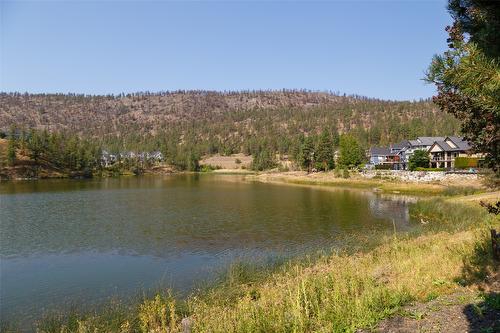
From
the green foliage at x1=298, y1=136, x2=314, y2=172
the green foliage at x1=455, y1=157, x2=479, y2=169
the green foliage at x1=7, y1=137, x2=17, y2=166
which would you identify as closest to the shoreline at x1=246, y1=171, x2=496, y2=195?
the green foliage at x1=298, y1=136, x2=314, y2=172

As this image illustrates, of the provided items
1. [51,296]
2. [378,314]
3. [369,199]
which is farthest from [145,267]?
[369,199]

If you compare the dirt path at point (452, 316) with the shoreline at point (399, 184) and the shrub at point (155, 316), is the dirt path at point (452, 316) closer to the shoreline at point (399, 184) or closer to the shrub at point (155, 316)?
the shrub at point (155, 316)

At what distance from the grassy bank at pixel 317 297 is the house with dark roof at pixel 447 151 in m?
85.8

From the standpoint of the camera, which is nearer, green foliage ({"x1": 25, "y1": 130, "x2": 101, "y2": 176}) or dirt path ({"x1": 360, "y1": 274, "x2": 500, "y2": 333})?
dirt path ({"x1": 360, "y1": 274, "x2": 500, "y2": 333})

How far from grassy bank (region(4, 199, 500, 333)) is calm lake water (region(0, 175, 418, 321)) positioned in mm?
3321

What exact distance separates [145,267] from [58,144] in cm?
12753

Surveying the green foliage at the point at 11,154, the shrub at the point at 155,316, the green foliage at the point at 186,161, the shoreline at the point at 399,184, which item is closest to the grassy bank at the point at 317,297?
the shrub at the point at 155,316

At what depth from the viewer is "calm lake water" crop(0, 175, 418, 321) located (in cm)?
2066

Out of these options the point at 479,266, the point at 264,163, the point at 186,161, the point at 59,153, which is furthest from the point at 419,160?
the point at 186,161

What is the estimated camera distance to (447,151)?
328ft

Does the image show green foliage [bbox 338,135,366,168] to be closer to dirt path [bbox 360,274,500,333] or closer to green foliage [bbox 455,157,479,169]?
green foliage [bbox 455,157,479,169]

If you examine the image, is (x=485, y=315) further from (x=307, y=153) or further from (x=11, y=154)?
(x=11, y=154)

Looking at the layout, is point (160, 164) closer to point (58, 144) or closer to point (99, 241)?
point (58, 144)

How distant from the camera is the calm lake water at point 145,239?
20656 millimetres
